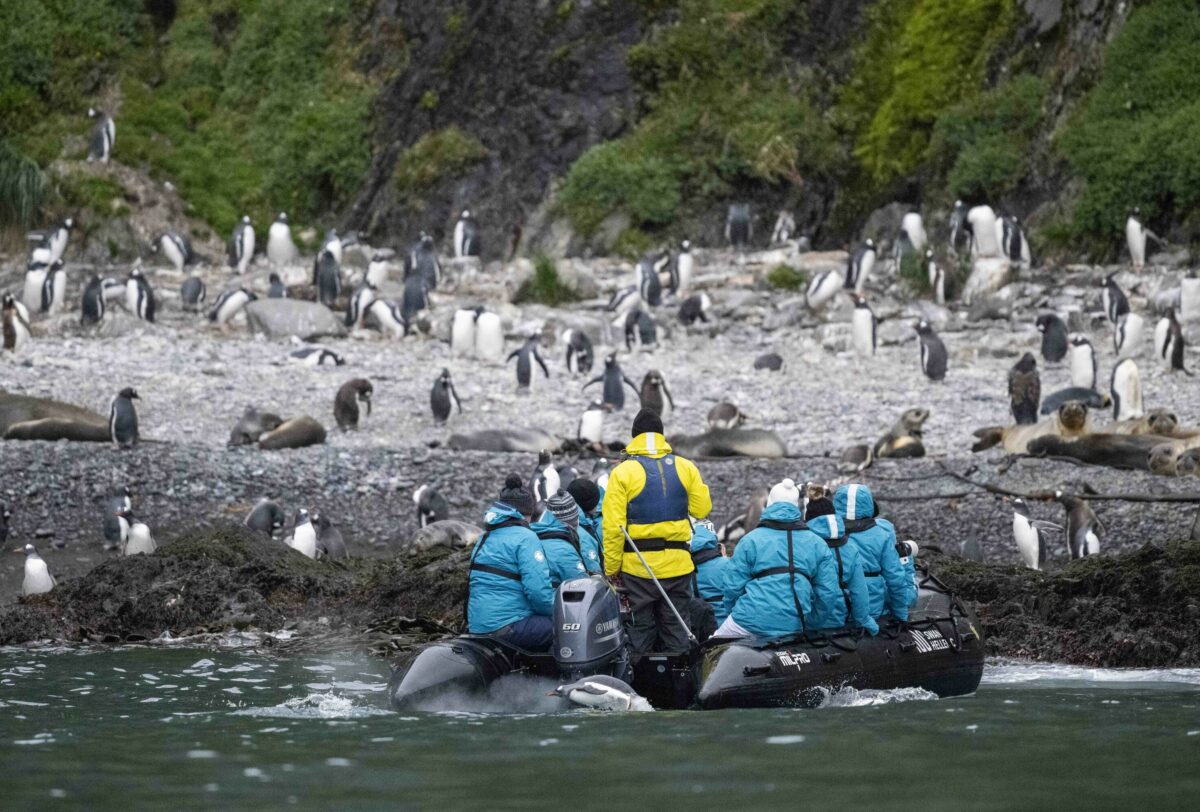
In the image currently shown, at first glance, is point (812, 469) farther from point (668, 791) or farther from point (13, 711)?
point (668, 791)

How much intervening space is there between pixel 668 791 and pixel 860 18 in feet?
84.4

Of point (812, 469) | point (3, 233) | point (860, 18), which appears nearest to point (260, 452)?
point (812, 469)

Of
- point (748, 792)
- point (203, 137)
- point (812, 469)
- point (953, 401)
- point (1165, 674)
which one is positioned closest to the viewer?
point (748, 792)

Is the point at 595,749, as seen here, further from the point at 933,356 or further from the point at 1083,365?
the point at 1083,365

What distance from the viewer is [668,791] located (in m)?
6.05

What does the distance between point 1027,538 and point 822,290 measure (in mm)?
10862

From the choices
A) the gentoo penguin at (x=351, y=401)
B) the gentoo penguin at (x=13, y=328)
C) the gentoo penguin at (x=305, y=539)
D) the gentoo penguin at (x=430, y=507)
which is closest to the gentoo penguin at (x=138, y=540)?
the gentoo penguin at (x=305, y=539)

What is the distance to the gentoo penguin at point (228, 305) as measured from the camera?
24266 millimetres

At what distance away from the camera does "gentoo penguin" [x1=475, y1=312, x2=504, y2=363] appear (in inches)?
880

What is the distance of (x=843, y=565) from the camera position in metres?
8.16

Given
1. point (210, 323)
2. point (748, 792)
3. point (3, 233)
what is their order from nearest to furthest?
point (748, 792) < point (210, 323) < point (3, 233)

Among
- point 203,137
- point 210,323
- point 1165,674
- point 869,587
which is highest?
point 203,137

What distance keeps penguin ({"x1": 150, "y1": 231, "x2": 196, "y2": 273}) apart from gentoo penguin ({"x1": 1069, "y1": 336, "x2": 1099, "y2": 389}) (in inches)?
610

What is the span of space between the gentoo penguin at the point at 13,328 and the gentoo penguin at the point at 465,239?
28.3 feet
